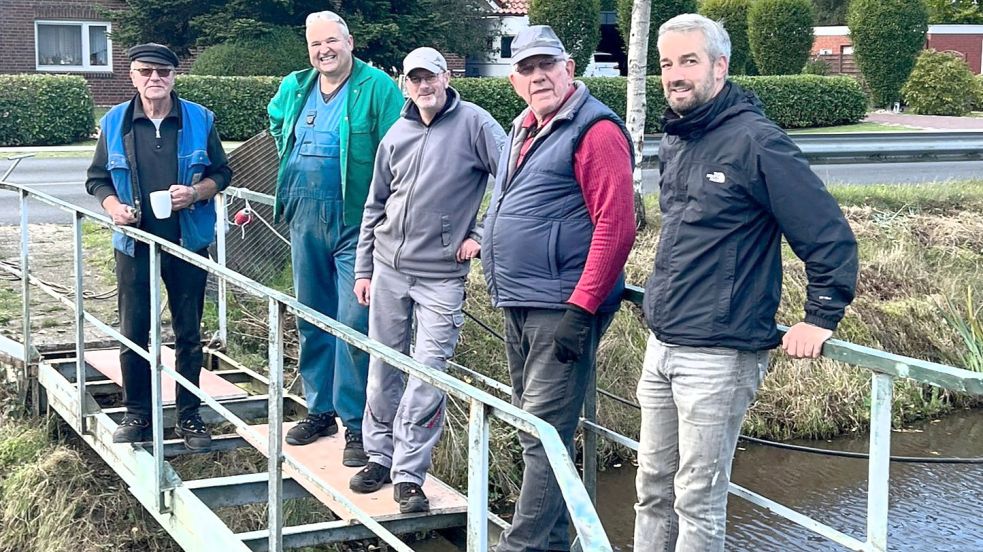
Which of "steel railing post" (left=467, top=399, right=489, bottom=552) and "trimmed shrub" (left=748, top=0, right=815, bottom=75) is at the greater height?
"trimmed shrub" (left=748, top=0, right=815, bottom=75)

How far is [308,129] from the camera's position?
16.2 ft

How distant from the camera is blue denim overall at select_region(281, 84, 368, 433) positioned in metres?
4.91

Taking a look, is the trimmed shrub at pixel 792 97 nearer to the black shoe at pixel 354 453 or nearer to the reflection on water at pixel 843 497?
the reflection on water at pixel 843 497

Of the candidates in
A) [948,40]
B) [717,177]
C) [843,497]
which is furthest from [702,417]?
[948,40]

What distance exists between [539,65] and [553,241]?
0.56 metres

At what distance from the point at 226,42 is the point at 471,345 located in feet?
56.4

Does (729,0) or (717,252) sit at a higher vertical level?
(729,0)

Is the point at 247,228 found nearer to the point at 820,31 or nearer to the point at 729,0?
the point at 729,0

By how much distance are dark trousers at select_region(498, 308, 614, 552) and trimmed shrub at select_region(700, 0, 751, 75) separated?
3165cm

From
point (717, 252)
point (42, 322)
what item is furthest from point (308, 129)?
point (42, 322)

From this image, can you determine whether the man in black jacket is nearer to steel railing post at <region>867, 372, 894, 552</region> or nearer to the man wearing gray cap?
steel railing post at <region>867, 372, 894, 552</region>

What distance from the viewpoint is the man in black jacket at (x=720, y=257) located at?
3141 millimetres

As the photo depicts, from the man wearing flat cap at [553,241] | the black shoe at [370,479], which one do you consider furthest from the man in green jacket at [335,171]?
the man wearing flat cap at [553,241]

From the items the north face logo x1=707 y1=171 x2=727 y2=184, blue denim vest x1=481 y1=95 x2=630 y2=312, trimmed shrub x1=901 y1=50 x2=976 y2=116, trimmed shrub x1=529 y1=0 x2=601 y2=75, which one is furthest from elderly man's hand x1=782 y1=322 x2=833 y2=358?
trimmed shrub x1=901 y1=50 x2=976 y2=116
